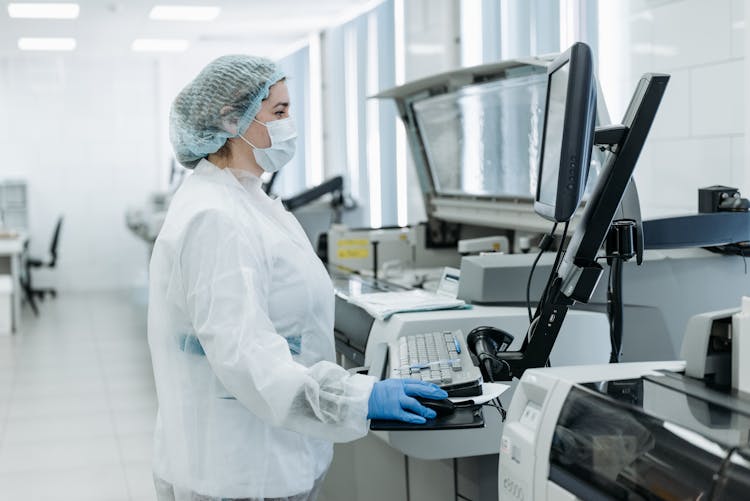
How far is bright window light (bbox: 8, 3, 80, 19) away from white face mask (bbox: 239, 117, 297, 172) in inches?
224

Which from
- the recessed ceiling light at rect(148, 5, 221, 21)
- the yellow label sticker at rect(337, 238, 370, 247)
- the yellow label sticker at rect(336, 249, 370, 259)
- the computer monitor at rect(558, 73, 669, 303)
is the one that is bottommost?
the yellow label sticker at rect(336, 249, 370, 259)

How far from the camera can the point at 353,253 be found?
3.80 meters

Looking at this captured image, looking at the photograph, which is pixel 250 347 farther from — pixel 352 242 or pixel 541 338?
pixel 352 242

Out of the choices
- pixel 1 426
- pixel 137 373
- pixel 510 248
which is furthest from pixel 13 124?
pixel 510 248

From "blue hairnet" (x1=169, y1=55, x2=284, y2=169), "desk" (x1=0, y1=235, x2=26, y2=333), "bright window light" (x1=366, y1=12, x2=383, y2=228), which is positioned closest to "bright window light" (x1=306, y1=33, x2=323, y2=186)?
"bright window light" (x1=366, y1=12, x2=383, y2=228)

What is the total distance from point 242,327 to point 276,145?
0.44 meters

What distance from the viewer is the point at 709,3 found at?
9.36 ft

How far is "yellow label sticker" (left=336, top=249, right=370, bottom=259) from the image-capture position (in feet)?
12.4

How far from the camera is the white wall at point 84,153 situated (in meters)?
10.2

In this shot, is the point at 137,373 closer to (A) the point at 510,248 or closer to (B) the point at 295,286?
(A) the point at 510,248

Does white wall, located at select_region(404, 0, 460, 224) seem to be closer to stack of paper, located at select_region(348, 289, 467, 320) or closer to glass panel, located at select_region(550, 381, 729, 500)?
stack of paper, located at select_region(348, 289, 467, 320)

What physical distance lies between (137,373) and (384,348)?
3992mm

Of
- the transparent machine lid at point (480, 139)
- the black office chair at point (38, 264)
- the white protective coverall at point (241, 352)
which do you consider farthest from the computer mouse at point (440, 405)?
the black office chair at point (38, 264)

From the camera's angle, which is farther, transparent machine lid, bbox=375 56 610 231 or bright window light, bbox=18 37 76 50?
bright window light, bbox=18 37 76 50
